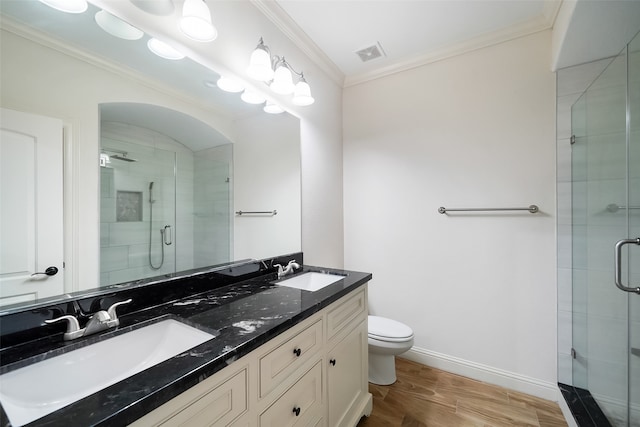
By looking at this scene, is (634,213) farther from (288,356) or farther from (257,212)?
(257,212)

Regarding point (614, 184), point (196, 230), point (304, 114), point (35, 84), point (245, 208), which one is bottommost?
point (196, 230)

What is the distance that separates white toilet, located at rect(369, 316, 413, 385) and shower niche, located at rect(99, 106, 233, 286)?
1.13m

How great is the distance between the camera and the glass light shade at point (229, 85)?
1.37 metres

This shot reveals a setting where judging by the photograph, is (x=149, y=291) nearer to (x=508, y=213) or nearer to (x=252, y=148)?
(x=252, y=148)

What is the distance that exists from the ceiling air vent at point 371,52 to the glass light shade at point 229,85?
1.09 m

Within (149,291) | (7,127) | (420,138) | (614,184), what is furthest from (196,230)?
(614,184)

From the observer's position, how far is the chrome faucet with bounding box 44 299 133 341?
0.78 m

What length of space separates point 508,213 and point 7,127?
2.44 metres

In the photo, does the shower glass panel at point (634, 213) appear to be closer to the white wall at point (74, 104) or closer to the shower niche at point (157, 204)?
the shower niche at point (157, 204)

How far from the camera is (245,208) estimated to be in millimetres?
1565

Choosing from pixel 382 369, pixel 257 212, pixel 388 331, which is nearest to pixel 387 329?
pixel 388 331

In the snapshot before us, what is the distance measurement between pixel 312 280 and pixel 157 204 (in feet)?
3.26

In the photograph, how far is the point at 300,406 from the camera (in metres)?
1.00

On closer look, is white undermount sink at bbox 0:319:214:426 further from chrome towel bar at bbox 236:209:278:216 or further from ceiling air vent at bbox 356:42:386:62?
A: ceiling air vent at bbox 356:42:386:62
